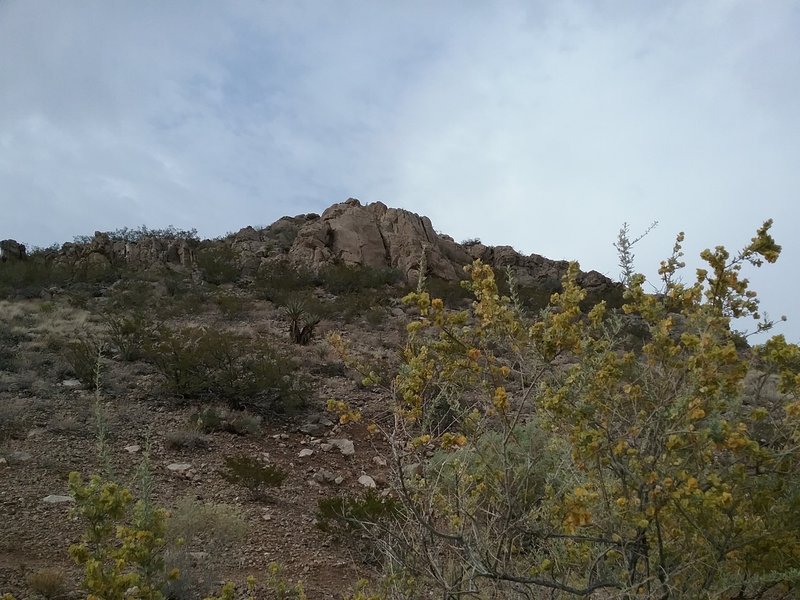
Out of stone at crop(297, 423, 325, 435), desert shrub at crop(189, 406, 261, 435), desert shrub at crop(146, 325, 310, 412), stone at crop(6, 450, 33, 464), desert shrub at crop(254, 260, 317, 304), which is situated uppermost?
desert shrub at crop(254, 260, 317, 304)

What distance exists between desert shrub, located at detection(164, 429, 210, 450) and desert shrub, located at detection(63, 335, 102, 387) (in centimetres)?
199

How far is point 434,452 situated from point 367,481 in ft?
2.71

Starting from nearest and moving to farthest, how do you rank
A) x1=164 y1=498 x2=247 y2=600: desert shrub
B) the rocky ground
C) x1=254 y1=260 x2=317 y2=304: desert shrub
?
x1=164 y1=498 x2=247 y2=600: desert shrub
the rocky ground
x1=254 y1=260 x2=317 y2=304: desert shrub

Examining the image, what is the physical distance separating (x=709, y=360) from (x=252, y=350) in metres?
8.91

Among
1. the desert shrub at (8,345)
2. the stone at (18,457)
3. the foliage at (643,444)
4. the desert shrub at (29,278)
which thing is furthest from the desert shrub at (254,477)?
the desert shrub at (29,278)

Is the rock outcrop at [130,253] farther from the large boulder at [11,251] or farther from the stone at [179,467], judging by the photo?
the stone at [179,467]

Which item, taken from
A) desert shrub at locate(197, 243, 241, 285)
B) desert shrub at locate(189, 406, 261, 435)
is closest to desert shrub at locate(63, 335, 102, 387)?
desert shrub at locate(189, 406, 261, 435)

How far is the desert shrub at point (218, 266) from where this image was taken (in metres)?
20.1

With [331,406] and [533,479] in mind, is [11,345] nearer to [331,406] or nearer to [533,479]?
[533,479]

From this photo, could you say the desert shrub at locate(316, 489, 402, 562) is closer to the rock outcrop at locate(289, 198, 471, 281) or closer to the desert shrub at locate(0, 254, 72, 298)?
the desert shrub at locate(0, 254, 72, 298)

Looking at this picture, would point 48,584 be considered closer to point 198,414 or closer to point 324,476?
point 324,476

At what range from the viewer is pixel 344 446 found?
25.7 ft

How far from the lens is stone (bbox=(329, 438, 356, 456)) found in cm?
771

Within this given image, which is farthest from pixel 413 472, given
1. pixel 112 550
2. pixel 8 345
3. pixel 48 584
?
pixel 8 345
